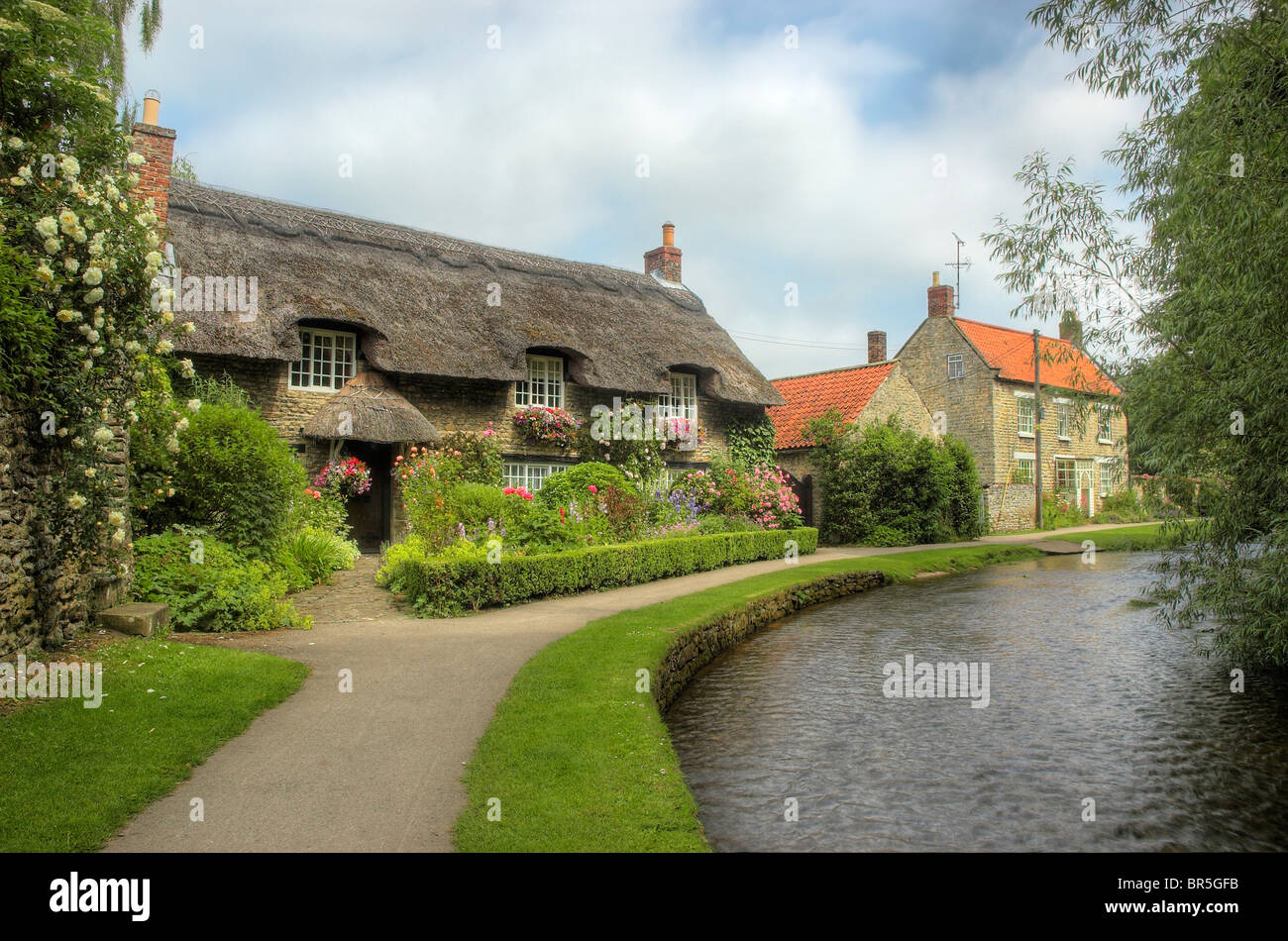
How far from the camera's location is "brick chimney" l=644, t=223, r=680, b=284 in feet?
84.6

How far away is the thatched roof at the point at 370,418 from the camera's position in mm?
15328

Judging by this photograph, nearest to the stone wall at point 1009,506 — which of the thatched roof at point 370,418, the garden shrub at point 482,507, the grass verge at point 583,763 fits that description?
the garden shrub at point 482,507

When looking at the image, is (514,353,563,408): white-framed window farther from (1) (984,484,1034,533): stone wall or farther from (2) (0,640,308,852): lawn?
(1) (984,484,1034,533): stone wall

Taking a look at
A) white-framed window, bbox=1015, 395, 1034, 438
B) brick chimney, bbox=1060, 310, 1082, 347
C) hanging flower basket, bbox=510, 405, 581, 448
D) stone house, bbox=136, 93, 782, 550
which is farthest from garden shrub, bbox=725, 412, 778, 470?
brick chimney, bbox=1060, 310, 1082, 347

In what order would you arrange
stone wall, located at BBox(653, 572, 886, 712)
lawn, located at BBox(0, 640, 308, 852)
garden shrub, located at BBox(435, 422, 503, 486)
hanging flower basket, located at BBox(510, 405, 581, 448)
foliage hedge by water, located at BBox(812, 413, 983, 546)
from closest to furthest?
lawn, located at BBox(0, 640, 308, 852)
stone wall, located at BBox(653, 572, 886, 712)
garden shrub, located at BBox(435, 422, 503, 486)
hanging flower basket, located at BBox(510, 405, 581, 448)
foliage hedge by water, located at BBox(812, 413, 983, 546)

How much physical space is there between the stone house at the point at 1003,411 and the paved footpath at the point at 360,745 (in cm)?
2154

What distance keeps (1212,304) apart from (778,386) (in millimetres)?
20909

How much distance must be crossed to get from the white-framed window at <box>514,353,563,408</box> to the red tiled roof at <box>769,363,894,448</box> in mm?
6698

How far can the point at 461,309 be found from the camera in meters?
18.5

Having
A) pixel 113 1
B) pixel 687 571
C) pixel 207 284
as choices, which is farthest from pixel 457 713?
pixel 113 1

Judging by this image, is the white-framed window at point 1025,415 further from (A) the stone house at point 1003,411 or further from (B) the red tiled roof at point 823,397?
(B) the red tiled roof at point 823,397

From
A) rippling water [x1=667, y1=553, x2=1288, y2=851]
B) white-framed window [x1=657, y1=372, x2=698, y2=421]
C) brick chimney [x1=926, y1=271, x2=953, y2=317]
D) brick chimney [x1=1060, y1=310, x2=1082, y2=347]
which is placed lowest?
rippling water [x1=667, y1=553, x2=1288, y2=851]

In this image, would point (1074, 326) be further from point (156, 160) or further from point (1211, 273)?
point (156, 160)
